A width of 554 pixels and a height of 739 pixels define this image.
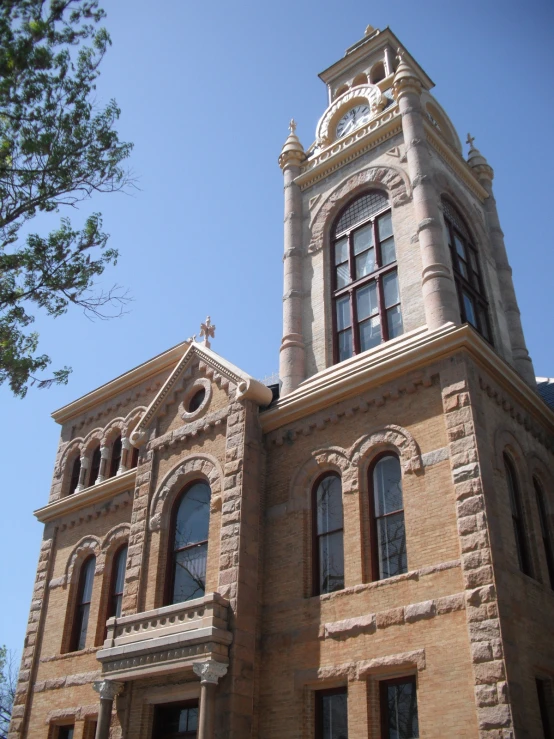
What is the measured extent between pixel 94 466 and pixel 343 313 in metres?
9.57

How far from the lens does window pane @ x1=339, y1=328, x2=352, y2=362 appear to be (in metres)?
19.5

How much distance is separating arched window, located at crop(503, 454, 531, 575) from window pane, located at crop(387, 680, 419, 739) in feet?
10.7

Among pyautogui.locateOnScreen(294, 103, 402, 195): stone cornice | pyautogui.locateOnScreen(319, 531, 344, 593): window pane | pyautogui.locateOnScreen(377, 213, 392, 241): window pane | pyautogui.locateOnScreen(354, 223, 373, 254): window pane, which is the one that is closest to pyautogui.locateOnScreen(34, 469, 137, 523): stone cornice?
pyautogui.locateOnScreen(319, 531, 344, 593): window pane

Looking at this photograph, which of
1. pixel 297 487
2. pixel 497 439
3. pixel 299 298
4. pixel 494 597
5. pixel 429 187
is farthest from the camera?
pixel 299 298

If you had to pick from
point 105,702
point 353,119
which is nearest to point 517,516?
point 105,702

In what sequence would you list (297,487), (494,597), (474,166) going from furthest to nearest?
(474,166) → (297,487) → (494,597)

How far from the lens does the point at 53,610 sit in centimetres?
2128

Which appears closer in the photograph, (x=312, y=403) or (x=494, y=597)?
(x=494, y=597)

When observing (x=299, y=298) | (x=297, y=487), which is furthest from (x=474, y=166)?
(x=297, y=487)

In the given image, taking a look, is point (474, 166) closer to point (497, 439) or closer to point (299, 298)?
point (299, 298)

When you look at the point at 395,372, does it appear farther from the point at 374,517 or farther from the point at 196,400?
the point at 196,400

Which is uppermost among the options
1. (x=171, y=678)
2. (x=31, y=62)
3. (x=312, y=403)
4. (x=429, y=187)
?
(x=429, y=187)

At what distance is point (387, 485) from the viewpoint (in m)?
15.6

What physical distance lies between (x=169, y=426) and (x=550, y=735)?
11175 mm
